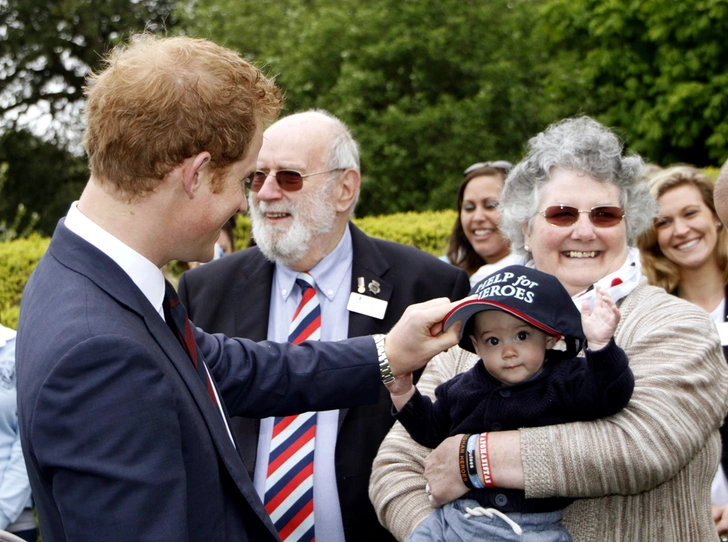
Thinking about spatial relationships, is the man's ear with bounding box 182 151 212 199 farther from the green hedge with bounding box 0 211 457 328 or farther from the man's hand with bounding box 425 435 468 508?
the green hedge with bounding box 0 211 457 328

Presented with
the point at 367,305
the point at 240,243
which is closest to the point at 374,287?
the point at 367,305

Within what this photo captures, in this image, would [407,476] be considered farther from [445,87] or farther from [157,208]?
[445,87]

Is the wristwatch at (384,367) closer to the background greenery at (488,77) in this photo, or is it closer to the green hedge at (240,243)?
the green hedge at (240,243)

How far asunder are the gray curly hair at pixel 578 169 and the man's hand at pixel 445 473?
1.13 m

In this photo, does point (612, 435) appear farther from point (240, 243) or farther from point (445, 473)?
point (240, 243)

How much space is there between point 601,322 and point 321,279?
1.85m

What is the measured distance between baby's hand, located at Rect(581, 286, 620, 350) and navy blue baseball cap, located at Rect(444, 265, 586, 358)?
12 cm

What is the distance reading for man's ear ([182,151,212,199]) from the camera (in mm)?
2119

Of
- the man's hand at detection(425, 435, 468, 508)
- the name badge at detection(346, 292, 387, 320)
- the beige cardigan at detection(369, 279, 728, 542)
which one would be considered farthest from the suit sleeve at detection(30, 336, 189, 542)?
the name badge at detection(346, 292, 387, 320)

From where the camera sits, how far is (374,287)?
3.95 metres

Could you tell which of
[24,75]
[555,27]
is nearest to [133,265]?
[555,27]

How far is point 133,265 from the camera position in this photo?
2.11m

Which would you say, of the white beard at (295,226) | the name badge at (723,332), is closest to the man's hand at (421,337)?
the white beard at (295,226)

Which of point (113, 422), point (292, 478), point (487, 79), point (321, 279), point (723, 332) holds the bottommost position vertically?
point (292, 478)
